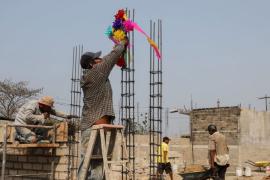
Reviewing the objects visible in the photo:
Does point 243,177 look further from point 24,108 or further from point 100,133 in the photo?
point 100,133

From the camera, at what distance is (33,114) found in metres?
6.34

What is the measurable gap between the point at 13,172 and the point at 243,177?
28.0 feet

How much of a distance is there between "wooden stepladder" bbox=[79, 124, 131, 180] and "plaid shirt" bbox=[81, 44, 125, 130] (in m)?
0.14

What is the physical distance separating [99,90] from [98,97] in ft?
0.22

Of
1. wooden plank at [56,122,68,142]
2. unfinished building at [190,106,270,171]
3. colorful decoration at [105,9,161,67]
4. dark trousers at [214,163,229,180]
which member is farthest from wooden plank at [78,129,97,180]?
unfinished building at [190,106,270,171]

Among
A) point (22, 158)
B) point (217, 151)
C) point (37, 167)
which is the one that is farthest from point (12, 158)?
point (217, 151)

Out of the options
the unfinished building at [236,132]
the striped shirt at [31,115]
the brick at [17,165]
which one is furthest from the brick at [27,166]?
the unfinished building at [236,132]

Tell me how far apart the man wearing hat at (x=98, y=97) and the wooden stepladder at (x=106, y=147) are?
0.34ft

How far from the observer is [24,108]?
630cm

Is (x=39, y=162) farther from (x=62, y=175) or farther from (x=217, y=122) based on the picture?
(x=217, y=122)

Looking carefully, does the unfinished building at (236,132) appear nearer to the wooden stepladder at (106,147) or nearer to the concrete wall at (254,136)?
the concrete wall at (254,136)

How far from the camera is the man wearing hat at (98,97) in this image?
3.70 metres

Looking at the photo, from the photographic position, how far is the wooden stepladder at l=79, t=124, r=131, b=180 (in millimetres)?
3526

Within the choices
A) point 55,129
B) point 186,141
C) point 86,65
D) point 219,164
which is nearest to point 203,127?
point 186,141
